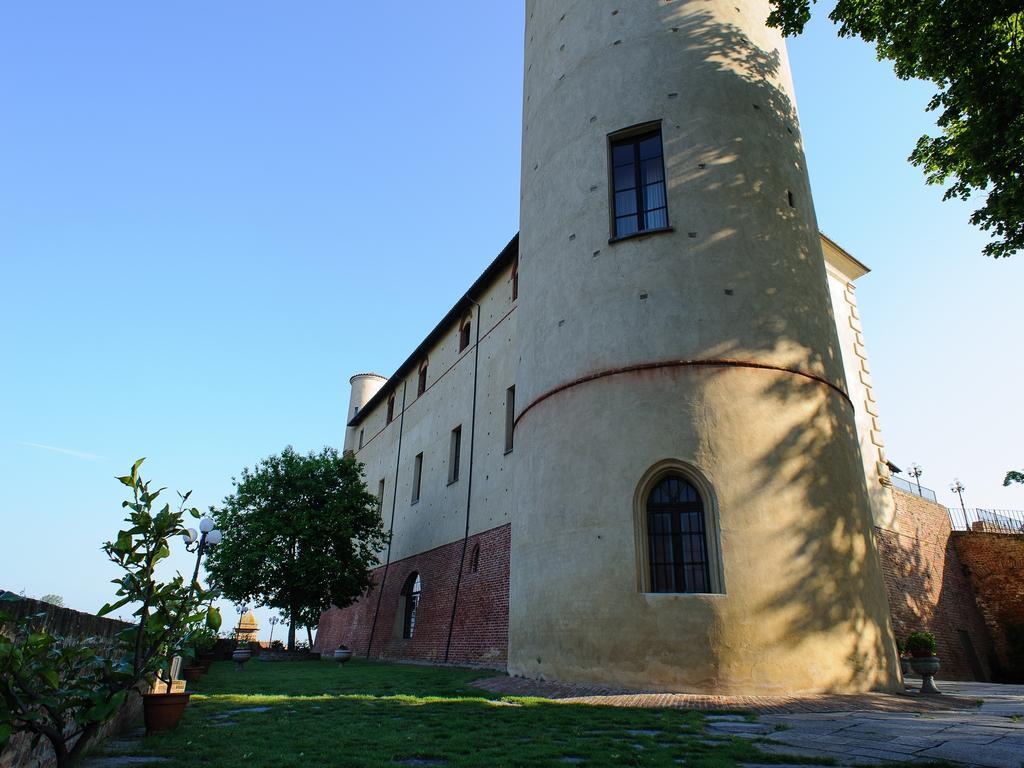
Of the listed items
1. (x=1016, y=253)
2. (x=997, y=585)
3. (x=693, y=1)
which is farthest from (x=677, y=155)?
(x=997, y=585)

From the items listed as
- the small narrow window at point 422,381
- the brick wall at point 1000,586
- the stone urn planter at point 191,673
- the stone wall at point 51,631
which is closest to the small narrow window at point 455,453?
the small narrow window at point 422,381

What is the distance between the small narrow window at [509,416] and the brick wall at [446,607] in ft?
6.87

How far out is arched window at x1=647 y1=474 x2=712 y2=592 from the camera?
29.2 ft

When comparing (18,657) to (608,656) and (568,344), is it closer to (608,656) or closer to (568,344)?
(608,656)

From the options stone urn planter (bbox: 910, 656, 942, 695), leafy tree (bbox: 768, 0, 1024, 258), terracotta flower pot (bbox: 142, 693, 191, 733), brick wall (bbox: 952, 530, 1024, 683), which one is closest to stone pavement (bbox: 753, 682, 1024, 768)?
stone urn planter (bbox: 910, 656, 942, 695)

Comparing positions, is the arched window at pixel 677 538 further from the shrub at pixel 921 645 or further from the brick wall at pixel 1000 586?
the brick wall at pixel 1000 586

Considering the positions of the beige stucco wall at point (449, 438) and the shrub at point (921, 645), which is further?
the beige stucco wall at point (449, 438)

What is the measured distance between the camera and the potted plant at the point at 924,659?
9.66 meters

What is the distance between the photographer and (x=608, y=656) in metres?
8.75

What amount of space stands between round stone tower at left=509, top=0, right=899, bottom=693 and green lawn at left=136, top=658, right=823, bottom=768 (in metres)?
1.70

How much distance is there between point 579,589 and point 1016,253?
8124mm

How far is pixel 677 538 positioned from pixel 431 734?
4.57 meters

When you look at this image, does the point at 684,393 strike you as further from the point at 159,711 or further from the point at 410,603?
the point at 410,603

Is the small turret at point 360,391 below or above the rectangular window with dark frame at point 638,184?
above
